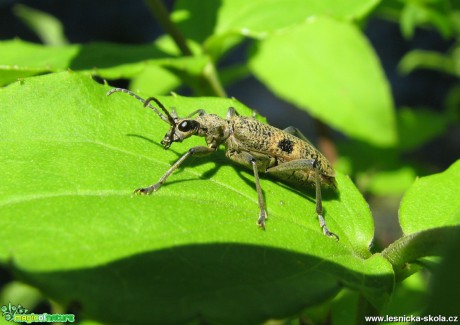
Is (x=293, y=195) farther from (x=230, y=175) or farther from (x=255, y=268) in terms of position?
(x=255, y=268)

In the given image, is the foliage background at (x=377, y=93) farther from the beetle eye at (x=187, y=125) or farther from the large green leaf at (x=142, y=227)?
the beetle eye at (x=187, y=125)

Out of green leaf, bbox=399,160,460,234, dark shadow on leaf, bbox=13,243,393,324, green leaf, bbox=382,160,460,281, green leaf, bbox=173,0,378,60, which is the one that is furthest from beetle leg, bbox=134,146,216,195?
green leaf, bbox=399,160,460,234

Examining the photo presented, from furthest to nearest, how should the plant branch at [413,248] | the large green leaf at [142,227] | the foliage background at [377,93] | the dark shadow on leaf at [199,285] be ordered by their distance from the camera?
the foliage background at [377,93] → the plant branch at [413,248] → the large green leaf at [142,227] → the dark shadow on leaf at [199,285]

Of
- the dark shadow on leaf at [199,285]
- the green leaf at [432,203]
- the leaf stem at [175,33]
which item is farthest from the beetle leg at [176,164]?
the green leaf at [432,203]

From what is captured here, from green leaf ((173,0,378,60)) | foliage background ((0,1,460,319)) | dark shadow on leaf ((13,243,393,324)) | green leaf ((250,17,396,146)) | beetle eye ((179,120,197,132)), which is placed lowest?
foliage background ((0,1,460,319))

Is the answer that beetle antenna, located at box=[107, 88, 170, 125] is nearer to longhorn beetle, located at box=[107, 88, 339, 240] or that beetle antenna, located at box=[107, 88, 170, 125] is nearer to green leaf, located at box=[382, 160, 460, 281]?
longhorn beetle, located at box=[107, 88, 339, 240]

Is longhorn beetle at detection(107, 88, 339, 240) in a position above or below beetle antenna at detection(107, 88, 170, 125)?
below

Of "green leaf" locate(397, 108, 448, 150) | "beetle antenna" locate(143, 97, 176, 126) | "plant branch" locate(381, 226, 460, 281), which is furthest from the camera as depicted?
"green leaf" locate(397, 108, 448, 150)
